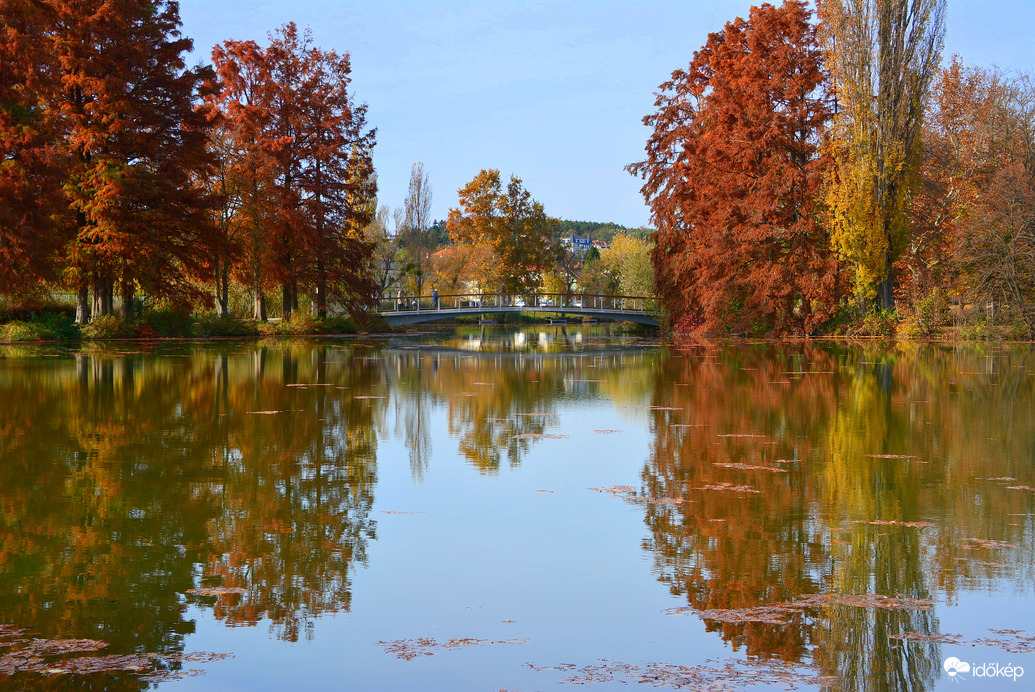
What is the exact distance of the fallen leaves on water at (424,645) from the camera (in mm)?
4426

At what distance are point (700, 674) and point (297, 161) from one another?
A: 39.7 metres

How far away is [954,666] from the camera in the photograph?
14.1 feet

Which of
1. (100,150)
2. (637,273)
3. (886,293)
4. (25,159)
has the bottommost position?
(886,293)

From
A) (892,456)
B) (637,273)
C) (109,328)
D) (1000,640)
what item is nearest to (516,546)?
(1000,640)

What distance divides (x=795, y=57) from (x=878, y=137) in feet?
16.8

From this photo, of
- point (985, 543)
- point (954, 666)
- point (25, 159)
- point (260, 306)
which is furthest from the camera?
point (260, 306)

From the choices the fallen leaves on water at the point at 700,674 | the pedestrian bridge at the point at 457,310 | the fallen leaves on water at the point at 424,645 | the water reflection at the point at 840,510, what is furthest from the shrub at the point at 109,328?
the fallen leaves on water at the point at 700,674

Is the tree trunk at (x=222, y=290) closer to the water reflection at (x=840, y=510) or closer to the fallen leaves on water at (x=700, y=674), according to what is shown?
the water reflection at (x=840, y=510)

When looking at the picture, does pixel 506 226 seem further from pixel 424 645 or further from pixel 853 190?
pixel 424 645

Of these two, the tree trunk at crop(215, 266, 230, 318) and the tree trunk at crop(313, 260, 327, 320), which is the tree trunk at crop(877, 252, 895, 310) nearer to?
the tree trunk at crop(313, 260, 327, 320)

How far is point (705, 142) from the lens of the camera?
4134cm

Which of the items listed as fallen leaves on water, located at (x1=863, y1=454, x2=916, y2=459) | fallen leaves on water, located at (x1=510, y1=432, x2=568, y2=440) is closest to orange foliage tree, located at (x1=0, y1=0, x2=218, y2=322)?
fallen leaves on water, located at (x1=510, y1=432, x2=568, y2=440)

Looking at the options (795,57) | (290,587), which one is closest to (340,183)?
(795,57)

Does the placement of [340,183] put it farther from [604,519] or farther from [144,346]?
[604,519]
